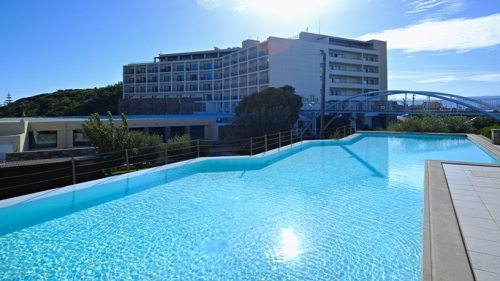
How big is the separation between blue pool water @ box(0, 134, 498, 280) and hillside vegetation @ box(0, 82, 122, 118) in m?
44.7

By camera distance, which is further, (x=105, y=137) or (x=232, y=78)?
(x=232, y=78)

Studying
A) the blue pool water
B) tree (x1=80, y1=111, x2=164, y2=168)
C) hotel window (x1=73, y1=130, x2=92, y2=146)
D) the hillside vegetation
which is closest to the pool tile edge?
the blue pool water

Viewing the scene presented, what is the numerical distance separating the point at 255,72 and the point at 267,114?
57.2 ft

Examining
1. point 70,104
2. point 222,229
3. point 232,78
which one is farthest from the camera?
point 70,104

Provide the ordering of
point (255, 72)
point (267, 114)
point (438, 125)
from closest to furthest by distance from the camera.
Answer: point (438, 125) < point (267, 114) < point (255, 72)

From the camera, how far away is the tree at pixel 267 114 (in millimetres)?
21984

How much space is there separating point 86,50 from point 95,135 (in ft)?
37.9

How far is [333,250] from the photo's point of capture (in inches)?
143

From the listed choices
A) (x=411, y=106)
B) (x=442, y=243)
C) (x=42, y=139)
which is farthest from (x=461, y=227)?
(x=411, y=106)

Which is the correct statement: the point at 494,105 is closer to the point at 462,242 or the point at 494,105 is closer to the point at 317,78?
the point at 317,78

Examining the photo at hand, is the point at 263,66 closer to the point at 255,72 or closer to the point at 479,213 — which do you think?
the point at 255,72

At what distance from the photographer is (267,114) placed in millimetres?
22422

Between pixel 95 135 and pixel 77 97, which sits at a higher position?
pixel 77 97

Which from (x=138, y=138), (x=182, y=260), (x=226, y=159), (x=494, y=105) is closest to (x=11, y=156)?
(x=138, y=138)
